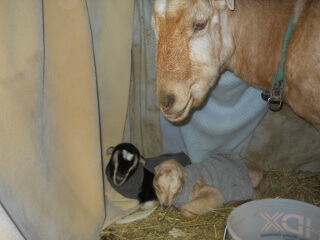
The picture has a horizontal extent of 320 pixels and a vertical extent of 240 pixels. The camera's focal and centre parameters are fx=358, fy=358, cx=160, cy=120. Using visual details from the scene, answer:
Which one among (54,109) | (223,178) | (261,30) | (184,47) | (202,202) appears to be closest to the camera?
(184,47)

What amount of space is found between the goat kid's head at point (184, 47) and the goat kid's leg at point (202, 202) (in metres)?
1.09

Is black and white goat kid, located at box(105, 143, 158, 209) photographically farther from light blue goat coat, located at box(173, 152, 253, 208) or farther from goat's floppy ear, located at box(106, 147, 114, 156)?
light blue goat coat, located at box(173, 152, 253, 208)

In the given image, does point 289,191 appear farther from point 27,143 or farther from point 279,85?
point 27,143

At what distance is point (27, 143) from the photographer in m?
2.24

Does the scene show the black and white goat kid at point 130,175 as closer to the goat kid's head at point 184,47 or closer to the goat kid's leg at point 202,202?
the goat kid's leg at point 202,202

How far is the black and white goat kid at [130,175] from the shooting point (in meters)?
3.14

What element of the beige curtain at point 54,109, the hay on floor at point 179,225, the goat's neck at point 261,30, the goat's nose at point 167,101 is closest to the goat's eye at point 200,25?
the goat's neck at point 261,30

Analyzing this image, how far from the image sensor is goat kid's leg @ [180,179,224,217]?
310 centimetres

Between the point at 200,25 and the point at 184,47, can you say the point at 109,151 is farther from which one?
the point at 200,25

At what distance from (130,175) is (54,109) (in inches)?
40.4

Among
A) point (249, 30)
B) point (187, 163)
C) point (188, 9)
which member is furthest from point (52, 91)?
point (187, 163)

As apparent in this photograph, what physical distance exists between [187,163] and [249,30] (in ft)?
5.31

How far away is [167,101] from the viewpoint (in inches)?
85.4

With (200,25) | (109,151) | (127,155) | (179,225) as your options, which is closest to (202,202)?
(179,225)
